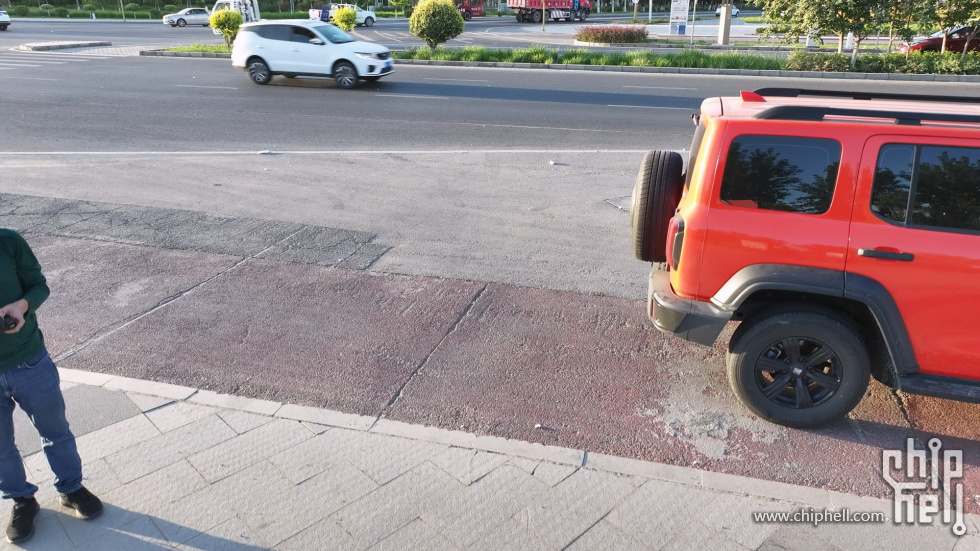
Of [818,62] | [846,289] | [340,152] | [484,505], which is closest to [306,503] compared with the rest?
[484,505]

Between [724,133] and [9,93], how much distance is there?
19.4 m

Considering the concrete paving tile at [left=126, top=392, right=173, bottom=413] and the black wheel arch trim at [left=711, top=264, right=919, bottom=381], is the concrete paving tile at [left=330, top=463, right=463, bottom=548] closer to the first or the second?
the concrete paving tile at [left=126, top=392, right=173, bottom=413]

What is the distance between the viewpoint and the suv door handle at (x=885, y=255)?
12.7 feet

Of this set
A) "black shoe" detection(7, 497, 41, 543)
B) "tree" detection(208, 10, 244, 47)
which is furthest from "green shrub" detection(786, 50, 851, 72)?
"black shoe" detection(7, 497, 41, 543)

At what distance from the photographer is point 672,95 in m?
17.6

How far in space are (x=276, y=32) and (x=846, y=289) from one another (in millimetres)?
18066

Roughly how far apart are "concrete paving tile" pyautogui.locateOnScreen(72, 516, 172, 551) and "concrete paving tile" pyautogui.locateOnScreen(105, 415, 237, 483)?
1.36ft

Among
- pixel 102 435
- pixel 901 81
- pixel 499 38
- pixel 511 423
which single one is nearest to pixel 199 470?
pixel 102 435

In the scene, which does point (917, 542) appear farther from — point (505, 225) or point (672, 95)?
point (672, 95)

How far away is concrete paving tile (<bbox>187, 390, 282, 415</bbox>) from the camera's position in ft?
14.8

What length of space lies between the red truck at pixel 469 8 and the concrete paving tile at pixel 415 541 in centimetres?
5321

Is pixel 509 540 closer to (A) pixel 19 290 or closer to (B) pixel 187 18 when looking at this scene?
(A) pixel 19 290

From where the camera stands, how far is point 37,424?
11.4ft

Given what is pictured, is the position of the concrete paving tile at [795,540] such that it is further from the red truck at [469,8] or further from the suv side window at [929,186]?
the red truck at [469,8]
